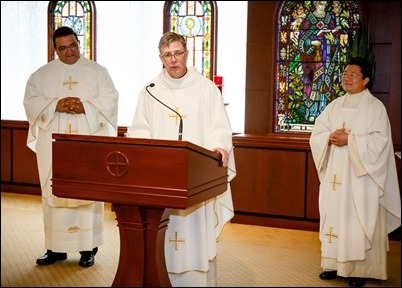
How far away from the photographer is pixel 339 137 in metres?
4.75

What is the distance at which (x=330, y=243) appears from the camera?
4.88 m

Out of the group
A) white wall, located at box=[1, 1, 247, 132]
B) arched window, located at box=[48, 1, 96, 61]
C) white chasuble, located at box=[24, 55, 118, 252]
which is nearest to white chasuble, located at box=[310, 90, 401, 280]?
white chasuble, located at box=[24, 55, 118, 252]

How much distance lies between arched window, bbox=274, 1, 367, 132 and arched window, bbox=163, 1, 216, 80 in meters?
1.10

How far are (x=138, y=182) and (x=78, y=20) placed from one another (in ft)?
21.2

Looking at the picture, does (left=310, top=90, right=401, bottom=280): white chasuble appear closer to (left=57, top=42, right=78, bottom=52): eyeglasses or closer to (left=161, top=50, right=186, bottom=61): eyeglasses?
(left=161, top=50, right=186, bottom=61): eyeglasses

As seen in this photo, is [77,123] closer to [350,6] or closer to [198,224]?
[198,224]

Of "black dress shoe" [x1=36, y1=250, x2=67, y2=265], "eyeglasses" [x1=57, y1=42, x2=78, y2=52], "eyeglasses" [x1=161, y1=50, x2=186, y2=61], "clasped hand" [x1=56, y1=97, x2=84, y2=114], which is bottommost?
"black dress shoe" [x1=36, y1=250, x2=67, y2=265]

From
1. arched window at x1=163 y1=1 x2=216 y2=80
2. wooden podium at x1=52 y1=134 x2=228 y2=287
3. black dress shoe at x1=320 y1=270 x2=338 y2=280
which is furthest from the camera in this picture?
arched window at x1=163 y1=1 x2=216 y2=80

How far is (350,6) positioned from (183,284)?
447cm

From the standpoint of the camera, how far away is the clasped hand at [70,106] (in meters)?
5.00

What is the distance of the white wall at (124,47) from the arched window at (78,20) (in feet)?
0.32

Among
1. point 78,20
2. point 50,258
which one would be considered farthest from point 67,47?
point 78,20

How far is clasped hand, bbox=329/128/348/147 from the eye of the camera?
15.5 ft

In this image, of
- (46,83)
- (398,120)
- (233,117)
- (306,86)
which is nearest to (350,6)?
(306,86)
